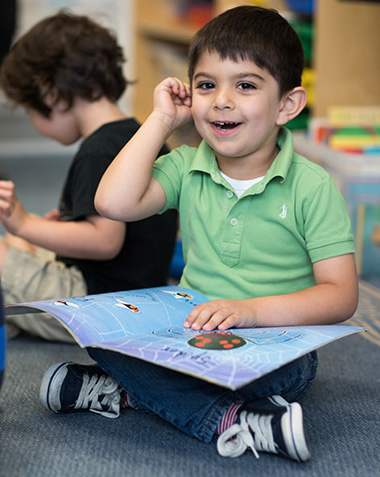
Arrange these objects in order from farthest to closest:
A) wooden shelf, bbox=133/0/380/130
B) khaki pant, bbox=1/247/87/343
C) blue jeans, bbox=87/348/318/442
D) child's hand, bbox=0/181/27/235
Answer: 1. wooden shelf, bbox=133/0/380/130
2. khaki pant, bbox=1/247/87/343
3. child's hand, bbox=0/181/27/235
4. blue jeans, bbox=87/348/318/442

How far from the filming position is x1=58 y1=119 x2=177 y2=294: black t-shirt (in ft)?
3.92

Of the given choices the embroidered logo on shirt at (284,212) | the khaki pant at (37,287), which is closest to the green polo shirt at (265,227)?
the embroidered logo on shirt at (284,212)

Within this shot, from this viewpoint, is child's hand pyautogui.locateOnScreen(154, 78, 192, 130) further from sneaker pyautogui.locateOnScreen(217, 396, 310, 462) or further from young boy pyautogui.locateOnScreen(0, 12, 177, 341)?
sneaker pyautogui.locateOnScreen(217, 396, 310, 462)

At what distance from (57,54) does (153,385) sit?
73 centimetres

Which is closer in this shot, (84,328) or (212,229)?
(84,328)

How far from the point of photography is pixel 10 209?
115 centimetres

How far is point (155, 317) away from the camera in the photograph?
90 cm

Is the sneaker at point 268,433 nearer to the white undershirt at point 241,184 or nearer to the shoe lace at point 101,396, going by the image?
the shoe lace at point 101,396

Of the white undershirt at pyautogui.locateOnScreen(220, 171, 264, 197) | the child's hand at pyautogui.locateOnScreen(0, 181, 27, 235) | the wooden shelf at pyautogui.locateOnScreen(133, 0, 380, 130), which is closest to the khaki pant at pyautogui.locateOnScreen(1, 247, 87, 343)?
the child's hand at pyautogui.locateOnScreen(0, 181, 27, 235)

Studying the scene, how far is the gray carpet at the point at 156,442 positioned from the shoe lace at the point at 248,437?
0.01 meters

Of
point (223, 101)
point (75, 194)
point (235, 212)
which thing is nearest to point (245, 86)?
point (223, 101)

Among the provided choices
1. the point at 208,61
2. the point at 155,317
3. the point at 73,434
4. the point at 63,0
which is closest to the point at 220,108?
the point at 208,61

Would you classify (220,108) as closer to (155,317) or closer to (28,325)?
(155,317)

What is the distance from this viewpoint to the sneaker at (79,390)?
896 millimetres
